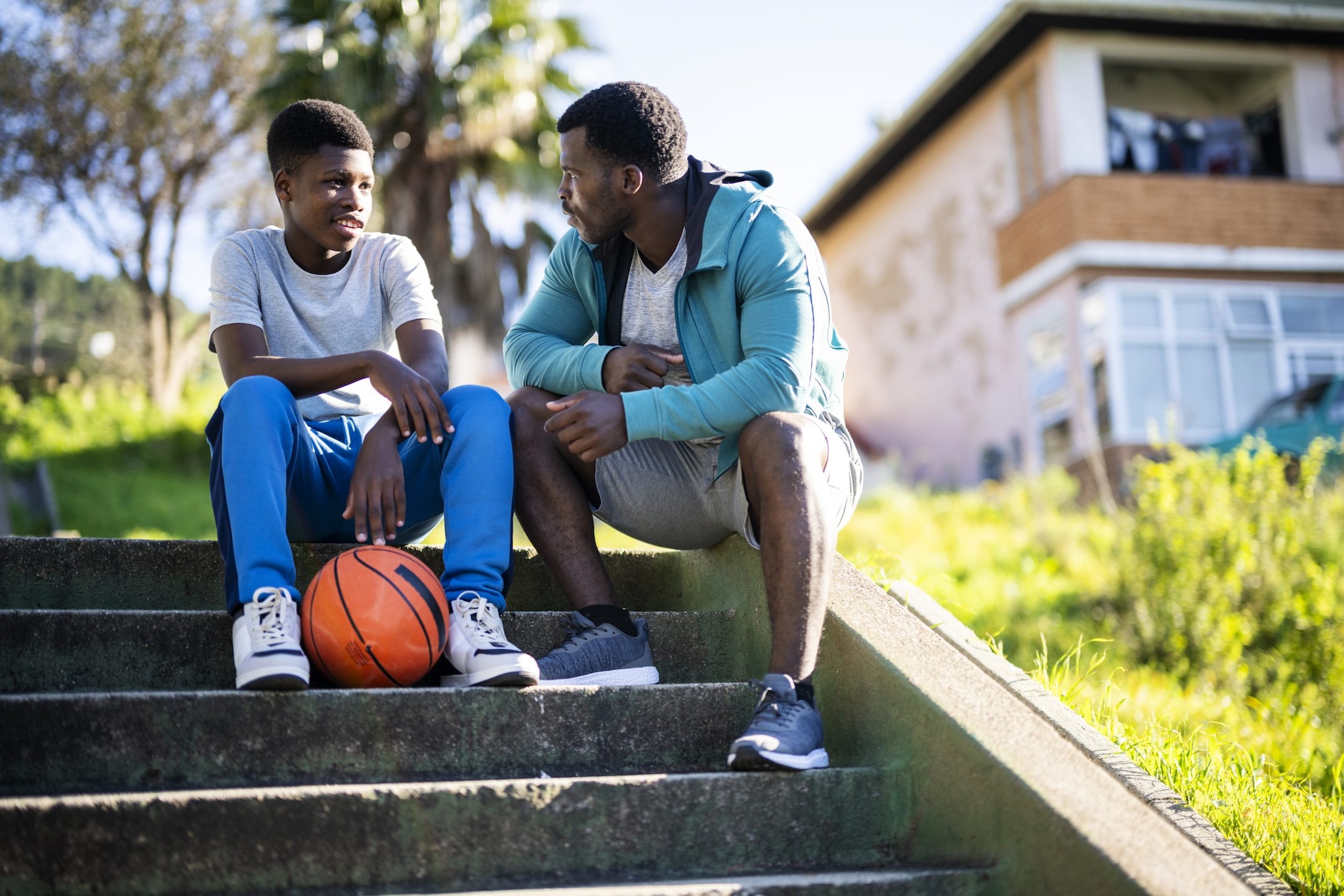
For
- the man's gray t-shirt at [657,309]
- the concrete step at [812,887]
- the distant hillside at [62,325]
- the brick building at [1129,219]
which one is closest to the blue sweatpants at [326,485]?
the man's gray t-shirt at [657,309]

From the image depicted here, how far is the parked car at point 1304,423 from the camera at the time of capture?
11703 mm

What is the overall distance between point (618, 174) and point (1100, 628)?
5.38 metres

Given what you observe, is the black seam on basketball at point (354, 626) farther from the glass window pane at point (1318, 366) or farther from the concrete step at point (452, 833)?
the glass window pane at point (1318, 366)

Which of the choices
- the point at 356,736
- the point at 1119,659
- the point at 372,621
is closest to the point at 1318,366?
the point at 1119,659

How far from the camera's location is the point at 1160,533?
6.89 meters

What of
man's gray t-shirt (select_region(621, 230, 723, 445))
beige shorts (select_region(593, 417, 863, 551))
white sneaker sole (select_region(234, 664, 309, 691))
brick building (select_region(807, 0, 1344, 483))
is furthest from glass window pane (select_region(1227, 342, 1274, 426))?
white sneaker sole (select_region(234, 664, 309, 691))

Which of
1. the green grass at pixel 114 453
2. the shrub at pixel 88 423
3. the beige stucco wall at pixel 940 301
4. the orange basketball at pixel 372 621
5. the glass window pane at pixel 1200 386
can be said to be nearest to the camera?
the orange basketball at pixel 372 621

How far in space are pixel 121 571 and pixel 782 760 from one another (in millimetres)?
2044

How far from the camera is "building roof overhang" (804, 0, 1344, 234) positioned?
14.4 m

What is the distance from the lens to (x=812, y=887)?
7.73ft

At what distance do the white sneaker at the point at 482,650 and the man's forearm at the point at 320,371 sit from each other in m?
0.74

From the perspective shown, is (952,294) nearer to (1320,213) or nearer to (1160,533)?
(1320,213)

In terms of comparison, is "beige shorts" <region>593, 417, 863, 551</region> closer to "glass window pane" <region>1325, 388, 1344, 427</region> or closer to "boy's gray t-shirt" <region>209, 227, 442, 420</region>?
"boy's gray t-shirt" <region>209, 227, 442, 420</region>

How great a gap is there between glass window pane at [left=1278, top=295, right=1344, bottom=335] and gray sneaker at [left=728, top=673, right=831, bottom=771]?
568 inches
